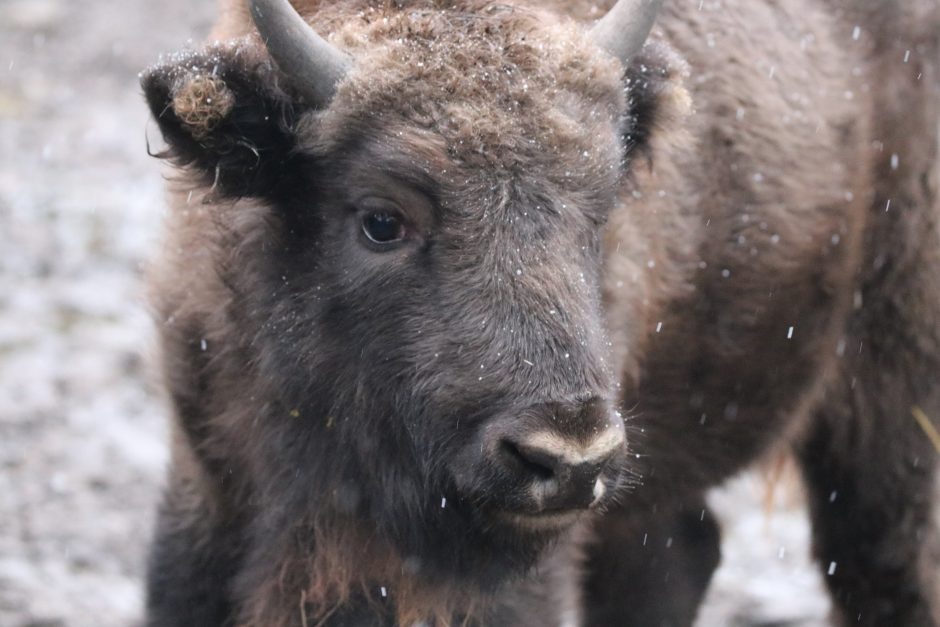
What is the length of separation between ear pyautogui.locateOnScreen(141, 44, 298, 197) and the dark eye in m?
0.34

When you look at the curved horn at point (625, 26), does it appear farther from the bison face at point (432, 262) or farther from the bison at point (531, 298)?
the bison face at point (432, 262)

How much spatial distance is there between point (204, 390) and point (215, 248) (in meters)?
0.52

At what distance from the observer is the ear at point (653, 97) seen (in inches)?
182

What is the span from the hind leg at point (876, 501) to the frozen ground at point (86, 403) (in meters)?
0.68

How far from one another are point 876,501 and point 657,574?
104cm

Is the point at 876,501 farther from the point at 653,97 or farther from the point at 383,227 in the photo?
the point at 383,227

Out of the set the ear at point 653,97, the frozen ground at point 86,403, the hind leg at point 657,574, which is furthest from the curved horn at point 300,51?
the hind leg at point 657,574

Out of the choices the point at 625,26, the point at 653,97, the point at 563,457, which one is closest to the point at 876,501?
the point at 653,97

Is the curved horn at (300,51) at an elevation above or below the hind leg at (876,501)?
above

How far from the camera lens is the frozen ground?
22.4 ft

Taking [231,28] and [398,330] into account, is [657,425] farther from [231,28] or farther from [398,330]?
[231,28]

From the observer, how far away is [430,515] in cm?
436

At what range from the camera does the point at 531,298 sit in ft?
12.9

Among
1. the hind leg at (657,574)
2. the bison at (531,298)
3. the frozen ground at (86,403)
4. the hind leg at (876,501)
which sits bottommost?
the frozen ground at (86,403)
